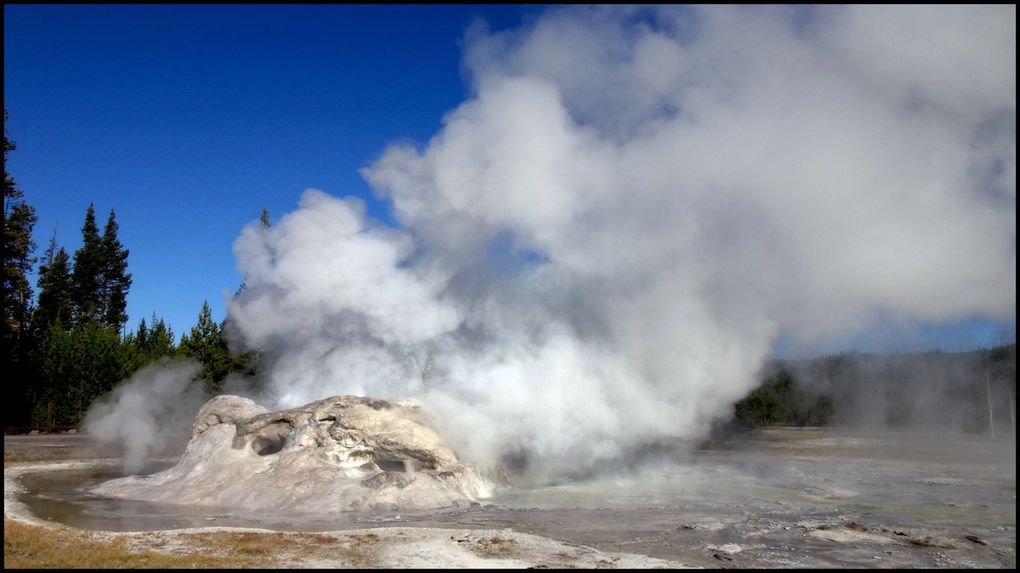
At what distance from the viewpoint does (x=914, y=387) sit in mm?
41062

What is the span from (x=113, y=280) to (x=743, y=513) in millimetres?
76327

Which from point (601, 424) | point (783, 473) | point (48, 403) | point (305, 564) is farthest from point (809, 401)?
point (48, 403)

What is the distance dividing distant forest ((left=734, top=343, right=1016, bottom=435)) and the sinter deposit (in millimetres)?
19780

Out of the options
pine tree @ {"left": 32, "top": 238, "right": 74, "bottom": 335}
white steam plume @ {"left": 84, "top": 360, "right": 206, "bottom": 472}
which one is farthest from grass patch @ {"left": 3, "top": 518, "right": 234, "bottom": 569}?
pine tree @ {"left": 32, "top": 238, "right": 74, "bottom": 335}

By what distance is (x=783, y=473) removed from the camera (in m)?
29.4

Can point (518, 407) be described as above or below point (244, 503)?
above

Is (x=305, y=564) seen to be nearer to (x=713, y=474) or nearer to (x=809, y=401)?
(x=713, y=474)

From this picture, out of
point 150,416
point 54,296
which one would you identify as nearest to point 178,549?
point 150,416

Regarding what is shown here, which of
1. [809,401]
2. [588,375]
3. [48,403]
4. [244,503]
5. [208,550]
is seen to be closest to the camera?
[208,550]

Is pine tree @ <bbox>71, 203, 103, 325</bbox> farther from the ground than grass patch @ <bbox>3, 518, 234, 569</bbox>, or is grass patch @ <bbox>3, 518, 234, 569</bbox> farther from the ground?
pine tree @ <bbox>71, 203, 103, 325</bbox>

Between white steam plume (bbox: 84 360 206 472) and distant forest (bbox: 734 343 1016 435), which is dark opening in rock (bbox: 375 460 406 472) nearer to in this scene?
white steam plume (bbox: 84 360 206 472)

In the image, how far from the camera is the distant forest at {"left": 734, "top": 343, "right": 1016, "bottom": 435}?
36.0 meters

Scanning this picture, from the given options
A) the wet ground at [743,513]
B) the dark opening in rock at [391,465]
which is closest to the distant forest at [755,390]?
the wet ground at [743,513]

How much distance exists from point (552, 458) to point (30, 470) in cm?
2198
